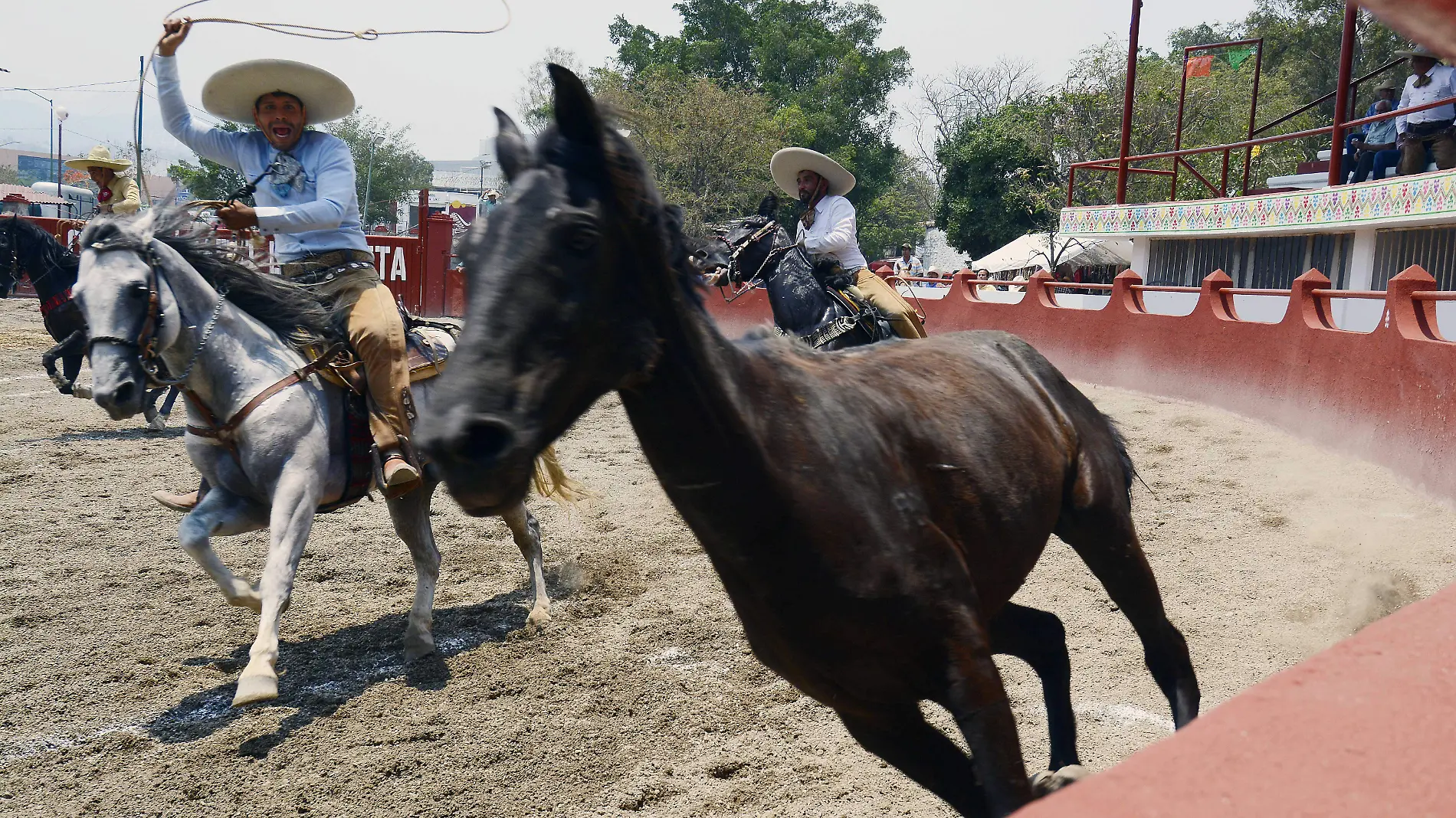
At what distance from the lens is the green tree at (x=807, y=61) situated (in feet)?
178

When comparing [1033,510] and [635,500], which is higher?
[1033,510]

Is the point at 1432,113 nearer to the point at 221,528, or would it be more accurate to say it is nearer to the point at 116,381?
the point at 221,528

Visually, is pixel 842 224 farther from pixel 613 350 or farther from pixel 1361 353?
pixel 613 350

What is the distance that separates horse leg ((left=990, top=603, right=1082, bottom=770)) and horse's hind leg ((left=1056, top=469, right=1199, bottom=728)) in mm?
244

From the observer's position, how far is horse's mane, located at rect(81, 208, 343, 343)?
4.84m

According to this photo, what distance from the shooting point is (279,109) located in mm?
5059

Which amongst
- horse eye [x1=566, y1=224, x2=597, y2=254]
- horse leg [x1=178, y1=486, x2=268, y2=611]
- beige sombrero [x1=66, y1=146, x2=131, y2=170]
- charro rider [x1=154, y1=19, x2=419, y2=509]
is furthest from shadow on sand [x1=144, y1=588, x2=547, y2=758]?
beige sombrero [x1=66, y1=146, x2=131, y2=170]

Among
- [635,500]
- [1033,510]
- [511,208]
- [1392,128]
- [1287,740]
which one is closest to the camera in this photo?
[1287,740]

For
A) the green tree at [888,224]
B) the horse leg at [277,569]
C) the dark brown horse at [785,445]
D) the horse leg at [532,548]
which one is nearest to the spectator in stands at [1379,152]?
the horse leg at [532,548]

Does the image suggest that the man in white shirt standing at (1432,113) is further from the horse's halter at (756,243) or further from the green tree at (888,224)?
the green tree at (888,224)

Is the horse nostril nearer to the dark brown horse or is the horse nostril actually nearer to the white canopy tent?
the dark brown horse

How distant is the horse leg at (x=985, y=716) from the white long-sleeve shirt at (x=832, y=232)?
5.55 meters

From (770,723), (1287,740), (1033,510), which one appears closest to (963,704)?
(1033,510)

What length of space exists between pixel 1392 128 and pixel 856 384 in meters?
13.2
